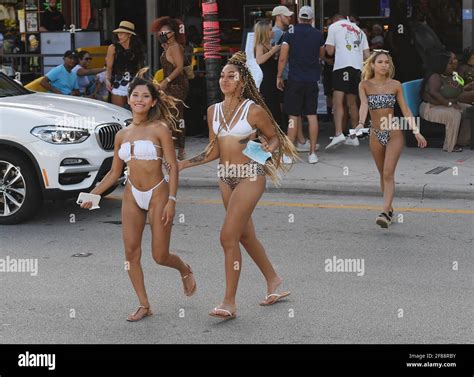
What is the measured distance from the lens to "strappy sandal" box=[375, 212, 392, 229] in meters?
9.87

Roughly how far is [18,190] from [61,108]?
1.03 metres

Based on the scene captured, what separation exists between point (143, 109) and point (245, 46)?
7.90m

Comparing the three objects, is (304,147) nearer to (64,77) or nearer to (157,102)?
(64,77)

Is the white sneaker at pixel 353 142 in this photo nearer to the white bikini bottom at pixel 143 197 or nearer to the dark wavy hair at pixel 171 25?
the dark wavy hair at pixel 171 25

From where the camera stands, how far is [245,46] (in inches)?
581

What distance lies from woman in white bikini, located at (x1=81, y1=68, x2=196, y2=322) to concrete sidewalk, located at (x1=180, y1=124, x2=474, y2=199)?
514cm

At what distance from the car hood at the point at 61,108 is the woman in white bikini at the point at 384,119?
2709 mm

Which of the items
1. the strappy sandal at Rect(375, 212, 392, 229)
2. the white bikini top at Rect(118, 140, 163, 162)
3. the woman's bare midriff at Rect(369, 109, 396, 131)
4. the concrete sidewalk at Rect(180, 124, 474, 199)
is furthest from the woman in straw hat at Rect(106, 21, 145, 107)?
the white bikini top at Rect(118, 140, 163, 162)

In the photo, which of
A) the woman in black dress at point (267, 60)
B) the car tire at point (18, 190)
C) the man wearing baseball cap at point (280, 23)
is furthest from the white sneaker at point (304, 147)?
the car tire at point (18, 190)

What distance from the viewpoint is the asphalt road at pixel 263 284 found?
269 inches

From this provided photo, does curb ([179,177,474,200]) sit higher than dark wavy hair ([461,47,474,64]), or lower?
lower

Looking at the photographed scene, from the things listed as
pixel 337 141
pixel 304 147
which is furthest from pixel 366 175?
pixel 304 147

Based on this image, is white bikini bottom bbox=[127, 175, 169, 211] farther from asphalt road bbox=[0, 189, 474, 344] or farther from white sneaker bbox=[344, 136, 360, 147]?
white sneaker bbox=[344, 136, 360, 147]

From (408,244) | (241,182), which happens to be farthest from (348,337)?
(408,244)
